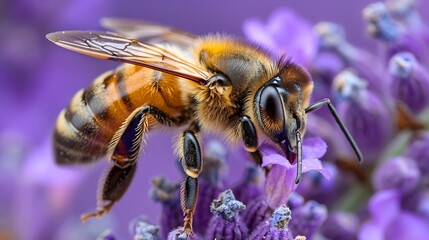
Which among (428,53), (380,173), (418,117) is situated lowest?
(380,173)

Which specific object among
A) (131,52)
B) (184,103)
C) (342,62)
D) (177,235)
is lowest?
(177,235)

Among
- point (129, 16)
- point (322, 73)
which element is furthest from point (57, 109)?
point (322, 73)

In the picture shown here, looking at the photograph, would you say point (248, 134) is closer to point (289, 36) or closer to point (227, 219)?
point (227, 219)

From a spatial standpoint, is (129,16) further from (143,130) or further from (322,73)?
(143,130)

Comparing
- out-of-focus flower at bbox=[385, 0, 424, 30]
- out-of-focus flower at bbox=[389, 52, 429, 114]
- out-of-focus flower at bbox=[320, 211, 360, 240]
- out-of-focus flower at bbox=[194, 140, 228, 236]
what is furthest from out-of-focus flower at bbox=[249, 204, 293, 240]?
out-of-focus flower at bbox=[385, 0, 424, 30]

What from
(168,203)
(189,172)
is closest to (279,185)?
(189,172)

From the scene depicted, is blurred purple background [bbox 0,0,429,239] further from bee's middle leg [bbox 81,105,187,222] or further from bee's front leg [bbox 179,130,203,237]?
bee's front leg [bbox 179,130,203,237]
